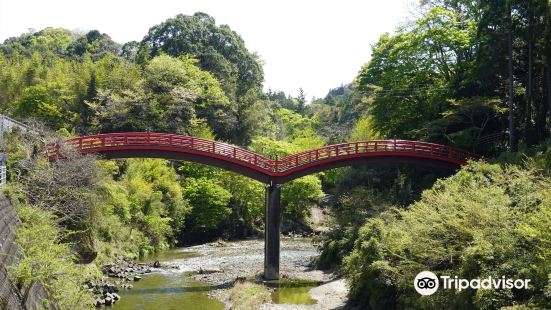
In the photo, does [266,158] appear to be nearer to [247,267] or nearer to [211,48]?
[247,267]

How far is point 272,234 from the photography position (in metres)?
26.4

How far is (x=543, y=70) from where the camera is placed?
26859mm

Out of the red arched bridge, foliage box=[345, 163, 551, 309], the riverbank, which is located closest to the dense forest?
foliage box=[345, 163, 551, 309]

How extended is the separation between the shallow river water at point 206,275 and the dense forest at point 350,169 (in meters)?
2.21

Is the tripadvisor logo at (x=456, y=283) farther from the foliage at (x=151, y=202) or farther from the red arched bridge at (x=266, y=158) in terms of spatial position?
the foliage at (x=151, y=202)

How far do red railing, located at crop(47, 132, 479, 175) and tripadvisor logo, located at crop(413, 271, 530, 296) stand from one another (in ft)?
43.3

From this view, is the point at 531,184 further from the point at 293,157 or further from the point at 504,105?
the point at 504,105

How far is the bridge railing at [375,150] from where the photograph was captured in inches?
1077

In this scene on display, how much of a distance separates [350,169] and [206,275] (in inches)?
624

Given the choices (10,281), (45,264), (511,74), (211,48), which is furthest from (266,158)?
(211,48)

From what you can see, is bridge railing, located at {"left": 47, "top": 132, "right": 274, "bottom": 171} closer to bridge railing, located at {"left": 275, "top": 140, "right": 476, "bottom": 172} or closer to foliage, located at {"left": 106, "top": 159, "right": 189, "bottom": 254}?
bridge railing, located at {"left": 275, "top": 140, "right": 476, "bottom": 172}

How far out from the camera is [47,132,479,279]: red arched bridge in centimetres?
2552

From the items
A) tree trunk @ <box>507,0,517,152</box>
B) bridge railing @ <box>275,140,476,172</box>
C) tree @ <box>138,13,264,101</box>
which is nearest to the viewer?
tree trunk @ <box>507,0,517,152</box>

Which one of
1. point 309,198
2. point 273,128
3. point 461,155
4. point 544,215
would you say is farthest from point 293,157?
point 273,128
